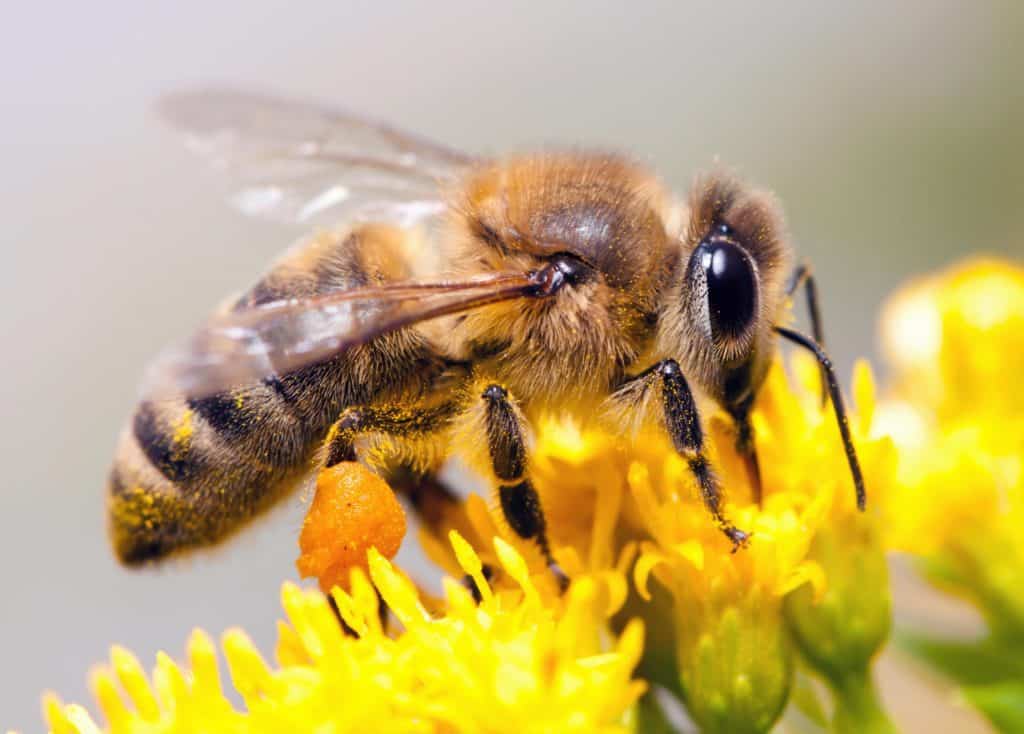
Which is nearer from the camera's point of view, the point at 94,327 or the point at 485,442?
the point at 485,442

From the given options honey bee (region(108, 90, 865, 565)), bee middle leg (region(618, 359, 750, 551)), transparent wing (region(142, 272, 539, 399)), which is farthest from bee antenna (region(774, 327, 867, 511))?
transparent wing (region(142, 272, 539, 399))

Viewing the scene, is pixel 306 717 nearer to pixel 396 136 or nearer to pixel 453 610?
pixel 453 610

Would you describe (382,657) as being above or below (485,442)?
below

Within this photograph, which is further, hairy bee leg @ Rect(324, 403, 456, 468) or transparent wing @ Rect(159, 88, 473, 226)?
transparent wing @ Rect(159, 88, 473, 226)

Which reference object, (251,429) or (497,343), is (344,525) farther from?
(497,343)

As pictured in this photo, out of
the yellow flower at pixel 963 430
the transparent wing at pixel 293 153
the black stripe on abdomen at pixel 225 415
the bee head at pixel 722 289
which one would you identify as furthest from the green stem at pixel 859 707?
the transparent wing at pixel 293 153

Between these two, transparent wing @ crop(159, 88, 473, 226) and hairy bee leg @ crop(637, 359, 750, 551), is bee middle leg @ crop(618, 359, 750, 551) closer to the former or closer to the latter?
hairy bee leg @ crop(637, 359, 750, 551)

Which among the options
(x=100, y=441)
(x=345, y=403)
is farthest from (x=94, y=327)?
(x=345, y=403)
